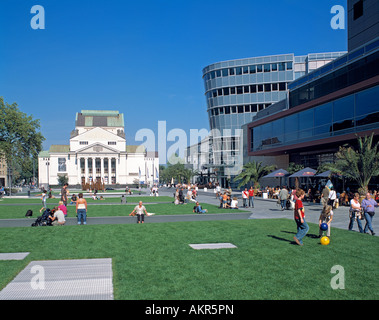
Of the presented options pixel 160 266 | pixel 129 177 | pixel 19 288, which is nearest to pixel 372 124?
pixel 160 266

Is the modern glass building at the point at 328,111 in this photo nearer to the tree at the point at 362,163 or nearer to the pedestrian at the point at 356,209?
the tree at the point at 362,163

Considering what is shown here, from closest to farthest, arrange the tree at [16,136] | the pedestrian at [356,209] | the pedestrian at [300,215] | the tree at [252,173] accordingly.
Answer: the pedestrian at [300,215], the pedestrian at [356,209], the tree at [252,173], the tree at [16,136]

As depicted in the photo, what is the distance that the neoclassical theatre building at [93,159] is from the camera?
358ft

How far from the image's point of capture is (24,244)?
1213 cm

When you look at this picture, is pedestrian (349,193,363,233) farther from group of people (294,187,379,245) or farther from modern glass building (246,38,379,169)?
modern glass building (246,38,379,169)

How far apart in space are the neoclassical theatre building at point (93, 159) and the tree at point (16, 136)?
3810cm

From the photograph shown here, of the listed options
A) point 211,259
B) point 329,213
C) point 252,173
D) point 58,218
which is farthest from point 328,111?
point 211,259

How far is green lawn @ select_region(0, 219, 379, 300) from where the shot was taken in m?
7.19

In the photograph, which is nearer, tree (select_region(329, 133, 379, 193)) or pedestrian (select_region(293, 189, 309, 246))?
pedestrian (select_region(293, 189, 309, 246))

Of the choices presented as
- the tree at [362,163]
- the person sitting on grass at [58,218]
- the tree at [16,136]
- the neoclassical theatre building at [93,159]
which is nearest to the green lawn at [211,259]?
the person sitting on grass at [58,218]

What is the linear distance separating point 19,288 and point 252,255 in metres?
6.15

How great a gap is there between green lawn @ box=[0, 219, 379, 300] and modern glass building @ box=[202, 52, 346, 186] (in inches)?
2138

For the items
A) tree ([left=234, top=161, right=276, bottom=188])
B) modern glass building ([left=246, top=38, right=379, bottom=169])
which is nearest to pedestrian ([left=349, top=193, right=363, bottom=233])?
modern glass building ([left=246, top=38, right=379, bottom=169])
